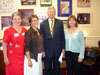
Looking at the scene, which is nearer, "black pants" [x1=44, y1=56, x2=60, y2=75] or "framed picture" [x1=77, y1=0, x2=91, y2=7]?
"black pants" [x1=44, y1=56, x2=60, y2=75]

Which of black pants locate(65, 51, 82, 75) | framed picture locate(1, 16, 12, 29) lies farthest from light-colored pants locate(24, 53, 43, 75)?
framed picture locate(1, 16, 12, 29)

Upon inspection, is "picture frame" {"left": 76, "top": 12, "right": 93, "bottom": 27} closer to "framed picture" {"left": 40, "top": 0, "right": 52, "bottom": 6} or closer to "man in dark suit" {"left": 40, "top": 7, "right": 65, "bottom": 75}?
"framed picture" {"left": 40, "top": 0, "right": 52, "bottom": 6}

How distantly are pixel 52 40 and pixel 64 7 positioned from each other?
5.99 ft

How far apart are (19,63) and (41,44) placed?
0.50 metres

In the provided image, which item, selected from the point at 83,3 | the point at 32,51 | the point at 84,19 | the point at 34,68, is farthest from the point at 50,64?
the point at 83,3

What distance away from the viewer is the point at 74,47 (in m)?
2.38

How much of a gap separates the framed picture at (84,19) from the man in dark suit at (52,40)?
1.71 metres

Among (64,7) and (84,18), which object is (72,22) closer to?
(64,7)

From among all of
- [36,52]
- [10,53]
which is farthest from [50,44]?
[10,53]

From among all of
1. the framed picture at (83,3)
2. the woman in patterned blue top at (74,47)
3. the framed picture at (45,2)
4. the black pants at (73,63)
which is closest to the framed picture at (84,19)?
the framed picture at (83,3)

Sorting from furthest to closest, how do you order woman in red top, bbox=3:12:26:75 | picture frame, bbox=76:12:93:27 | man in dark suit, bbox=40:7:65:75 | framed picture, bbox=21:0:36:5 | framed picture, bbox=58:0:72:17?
1. picture frame, bbox=76:12:93:27
2. framed picture, bbox=58:0:72:17
3. framed picture, bbox=21:0:36:5
4. man in dark suit, bbox=40:7:65:75
5. woman in red top, bbox=3:12:26:75

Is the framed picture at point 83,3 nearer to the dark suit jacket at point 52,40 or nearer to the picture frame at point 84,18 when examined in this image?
the picture frame at point 84,18

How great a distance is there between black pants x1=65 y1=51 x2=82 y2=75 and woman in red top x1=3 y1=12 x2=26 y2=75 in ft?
2.90

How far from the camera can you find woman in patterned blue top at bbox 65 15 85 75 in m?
2.37
